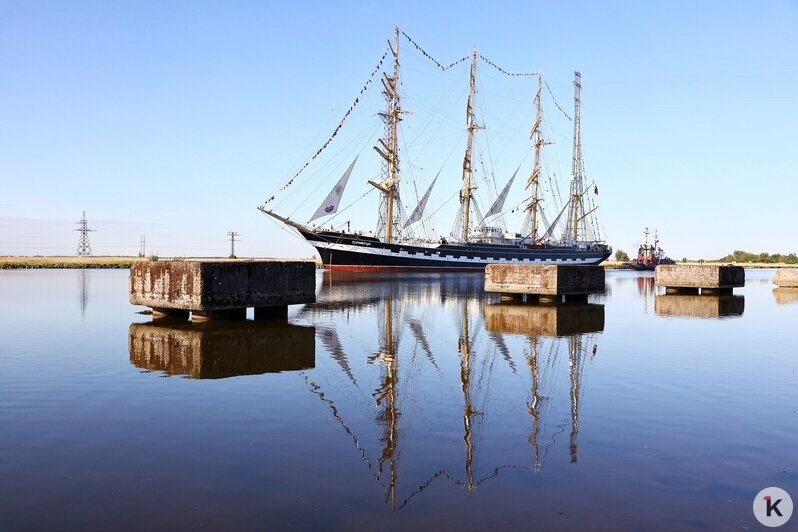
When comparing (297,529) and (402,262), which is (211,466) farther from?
(402,262)

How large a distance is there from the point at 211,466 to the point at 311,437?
132 cm

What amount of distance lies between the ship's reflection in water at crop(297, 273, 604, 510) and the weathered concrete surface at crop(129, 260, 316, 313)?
1.44 metres

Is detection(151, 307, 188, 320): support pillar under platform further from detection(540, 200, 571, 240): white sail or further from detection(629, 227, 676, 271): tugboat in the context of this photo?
detection(629, 227, 676, 271): tugboat

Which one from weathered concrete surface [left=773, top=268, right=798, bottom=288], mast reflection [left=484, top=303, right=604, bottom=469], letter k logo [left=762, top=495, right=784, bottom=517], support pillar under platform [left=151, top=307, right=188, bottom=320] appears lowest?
letter k logo [left=762, top=495, right=784, bottom=517]

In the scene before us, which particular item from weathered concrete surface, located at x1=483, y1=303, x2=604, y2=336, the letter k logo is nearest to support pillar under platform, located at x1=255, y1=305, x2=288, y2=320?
weathered concrete surface, located at x1=483, y1=303, x2=604, y2=336

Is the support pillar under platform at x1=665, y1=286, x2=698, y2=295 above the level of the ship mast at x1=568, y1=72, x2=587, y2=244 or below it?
below

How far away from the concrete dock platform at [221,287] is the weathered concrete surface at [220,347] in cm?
52

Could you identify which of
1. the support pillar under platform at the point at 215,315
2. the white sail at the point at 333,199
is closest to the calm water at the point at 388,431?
the support pillar under platform at the point at 215,315

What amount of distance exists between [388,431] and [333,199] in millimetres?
64439

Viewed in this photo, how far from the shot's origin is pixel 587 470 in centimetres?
632

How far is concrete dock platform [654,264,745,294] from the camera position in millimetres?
35906

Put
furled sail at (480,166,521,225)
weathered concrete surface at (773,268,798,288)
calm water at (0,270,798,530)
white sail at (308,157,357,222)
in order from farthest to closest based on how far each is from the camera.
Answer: furled sail at (480,166,521,225) < white sail at (308,157,357,222) < weathered concrete surface at (773,268,798,288) < calm water at (0,270,798,530)

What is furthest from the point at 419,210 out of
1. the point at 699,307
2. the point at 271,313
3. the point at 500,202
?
the point at 271,313

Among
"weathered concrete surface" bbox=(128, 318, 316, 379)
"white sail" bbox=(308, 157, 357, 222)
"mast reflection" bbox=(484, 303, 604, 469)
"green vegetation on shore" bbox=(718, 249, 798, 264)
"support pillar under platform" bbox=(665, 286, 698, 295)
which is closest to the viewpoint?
"mast reflection" bbox=(484, 303, 604, 469)
